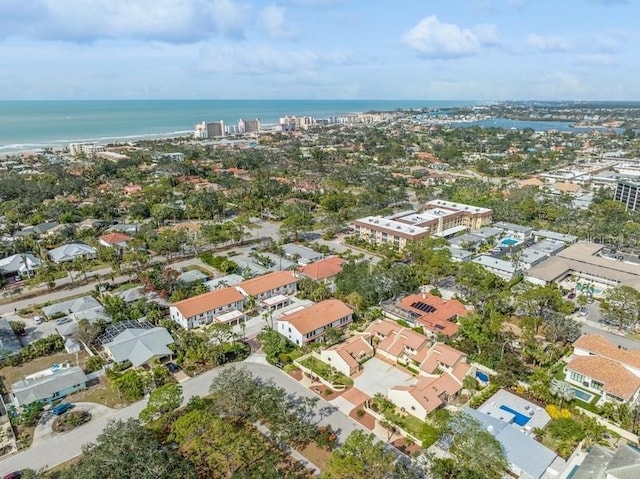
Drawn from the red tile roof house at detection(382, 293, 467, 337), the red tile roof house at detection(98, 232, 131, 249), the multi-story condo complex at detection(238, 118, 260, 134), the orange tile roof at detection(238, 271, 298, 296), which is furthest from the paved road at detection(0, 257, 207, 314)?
the multi-story condo complex at detection(238, 118, 260, 134)

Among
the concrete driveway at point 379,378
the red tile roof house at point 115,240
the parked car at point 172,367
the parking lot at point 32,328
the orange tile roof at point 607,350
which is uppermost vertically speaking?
the red tile roof house at point 115,240

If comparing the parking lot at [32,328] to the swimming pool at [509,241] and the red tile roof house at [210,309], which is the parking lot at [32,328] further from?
the swimming pool at [509,241]

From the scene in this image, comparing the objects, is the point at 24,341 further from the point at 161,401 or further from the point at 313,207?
the point at 313,207

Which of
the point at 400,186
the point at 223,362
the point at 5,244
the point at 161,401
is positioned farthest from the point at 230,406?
the point at 400,186

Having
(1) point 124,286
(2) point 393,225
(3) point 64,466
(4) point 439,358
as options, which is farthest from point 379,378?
(2) point 393,225

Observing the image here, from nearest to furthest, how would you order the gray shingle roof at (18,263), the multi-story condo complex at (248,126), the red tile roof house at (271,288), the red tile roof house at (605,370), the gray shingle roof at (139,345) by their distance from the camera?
the red tile roof house at (605,370) → the gray shingle roof at (139,345) → the red tile roof house at (271,288) → the gray shingle roof at (18,263) → the multi-story condo complex at (248,126)

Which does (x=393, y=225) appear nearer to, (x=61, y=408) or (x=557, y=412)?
(x=557, y=412)

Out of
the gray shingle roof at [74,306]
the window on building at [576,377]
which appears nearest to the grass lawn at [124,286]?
the gray shingle roof at [74,306]
